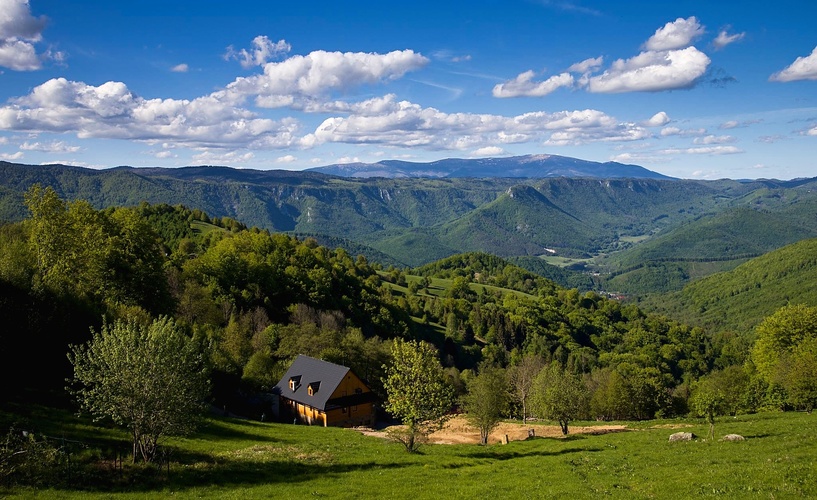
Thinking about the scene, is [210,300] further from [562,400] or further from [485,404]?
[562,400]

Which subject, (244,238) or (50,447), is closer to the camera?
(50,447)

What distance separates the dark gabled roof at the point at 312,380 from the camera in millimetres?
62938

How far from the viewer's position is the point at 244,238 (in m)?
126

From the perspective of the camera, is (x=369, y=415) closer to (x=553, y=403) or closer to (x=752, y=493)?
(x=553, y=403)

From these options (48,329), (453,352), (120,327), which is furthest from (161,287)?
(453,352)

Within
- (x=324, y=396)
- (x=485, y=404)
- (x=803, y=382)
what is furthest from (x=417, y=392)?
(x=803, y=382)

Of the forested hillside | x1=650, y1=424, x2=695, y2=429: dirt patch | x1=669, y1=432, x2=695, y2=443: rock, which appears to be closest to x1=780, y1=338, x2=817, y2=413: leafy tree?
x1=650, y1=424, x2=695, y2=429: dirt patch

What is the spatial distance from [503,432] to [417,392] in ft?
74.6

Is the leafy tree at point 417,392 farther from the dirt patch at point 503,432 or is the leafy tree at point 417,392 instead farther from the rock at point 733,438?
the rock at point 733,438

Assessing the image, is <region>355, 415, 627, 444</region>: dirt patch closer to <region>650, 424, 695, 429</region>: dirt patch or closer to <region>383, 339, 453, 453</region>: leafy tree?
<region>650, 424, 695, 429</region>: dirt patch

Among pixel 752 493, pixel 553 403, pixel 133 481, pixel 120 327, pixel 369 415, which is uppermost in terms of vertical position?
pixel 120 327

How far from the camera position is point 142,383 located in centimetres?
2684

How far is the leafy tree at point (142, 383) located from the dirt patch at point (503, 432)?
23.5 meters

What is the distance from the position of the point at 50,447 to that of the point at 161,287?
38.7 metres
